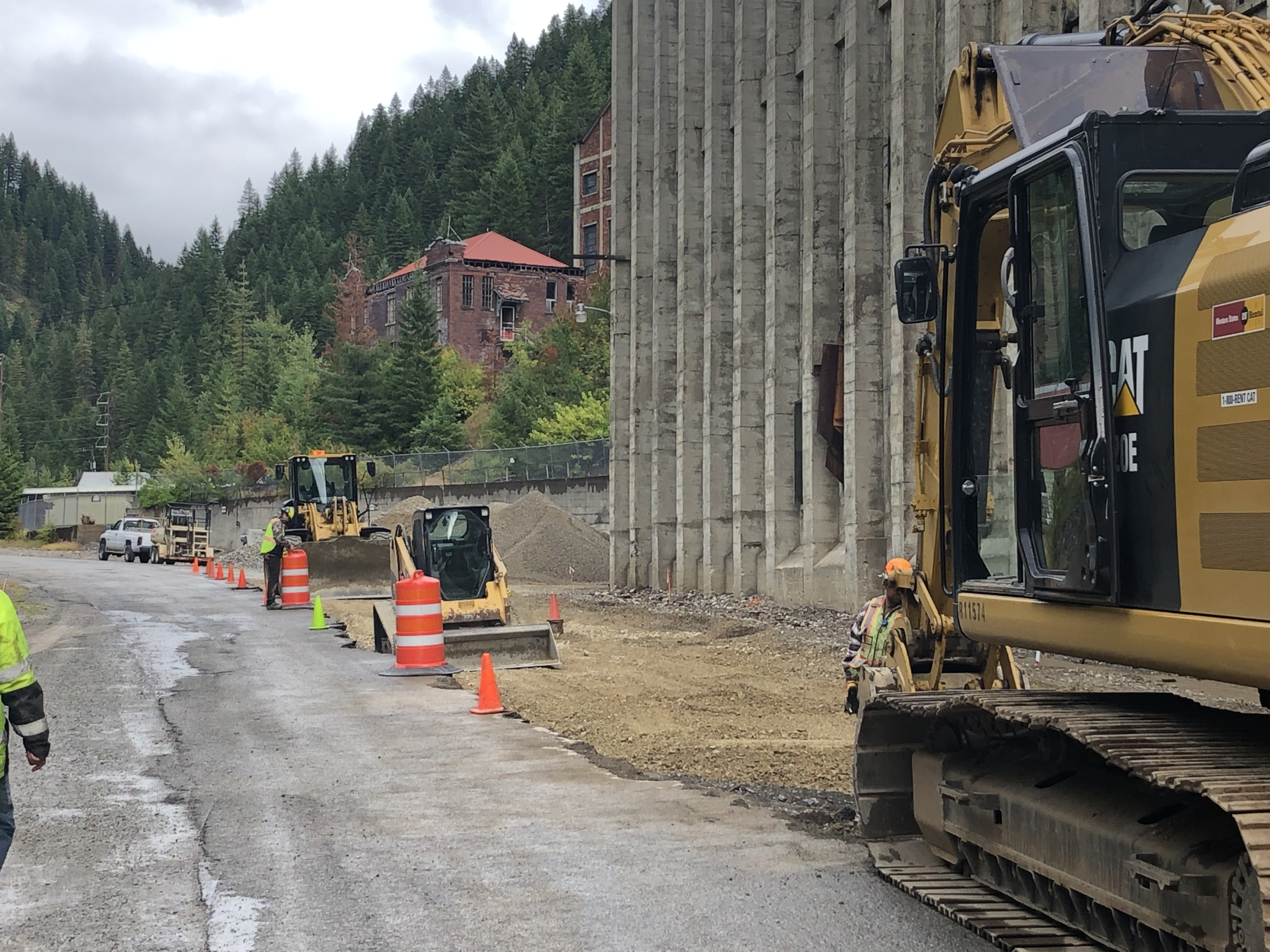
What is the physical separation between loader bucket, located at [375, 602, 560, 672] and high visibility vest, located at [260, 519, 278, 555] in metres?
12.9

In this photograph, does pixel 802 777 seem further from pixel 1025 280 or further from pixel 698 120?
pixel 698 120

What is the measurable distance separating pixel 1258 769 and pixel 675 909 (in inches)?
119

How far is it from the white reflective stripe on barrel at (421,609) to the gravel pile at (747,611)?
6.77 m

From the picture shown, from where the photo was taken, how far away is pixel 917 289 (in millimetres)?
6668

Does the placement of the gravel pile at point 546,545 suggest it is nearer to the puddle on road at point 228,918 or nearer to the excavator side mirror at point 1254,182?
the puddle on road at point 228,918

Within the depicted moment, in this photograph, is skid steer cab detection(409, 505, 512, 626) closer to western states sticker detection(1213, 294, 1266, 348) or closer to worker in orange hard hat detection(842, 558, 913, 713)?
worker in orange hard hat detection(842, 558, 913, 713)

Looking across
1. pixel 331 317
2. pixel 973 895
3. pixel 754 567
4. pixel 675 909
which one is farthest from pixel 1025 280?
pixel 331 317

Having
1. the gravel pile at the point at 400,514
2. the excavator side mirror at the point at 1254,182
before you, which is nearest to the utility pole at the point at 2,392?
the gravel pile at the point at 400,514

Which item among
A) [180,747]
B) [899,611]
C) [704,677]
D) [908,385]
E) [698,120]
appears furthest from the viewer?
[698,120]

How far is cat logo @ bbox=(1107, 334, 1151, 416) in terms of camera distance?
4.89 m

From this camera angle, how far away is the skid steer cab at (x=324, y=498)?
1268 inches

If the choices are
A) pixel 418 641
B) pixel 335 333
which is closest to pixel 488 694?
pixel 418 641

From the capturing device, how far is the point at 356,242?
147 metres

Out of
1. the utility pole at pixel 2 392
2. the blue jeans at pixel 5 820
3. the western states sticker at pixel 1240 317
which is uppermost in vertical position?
the utility pole at pixel 2 392
